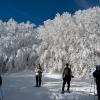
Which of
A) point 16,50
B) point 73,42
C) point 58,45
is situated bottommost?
point 16,50

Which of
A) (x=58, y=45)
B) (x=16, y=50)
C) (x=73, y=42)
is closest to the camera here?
(x=73, y=42)

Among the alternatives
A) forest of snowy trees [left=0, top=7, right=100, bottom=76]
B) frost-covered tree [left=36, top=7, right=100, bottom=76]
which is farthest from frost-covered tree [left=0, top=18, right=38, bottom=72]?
frost-covered tree [left=36, top=7, right=100, bottom=76]

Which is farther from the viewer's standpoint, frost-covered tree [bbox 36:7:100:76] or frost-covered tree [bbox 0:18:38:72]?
frost-covered tree [bbox 0:18:38:72]

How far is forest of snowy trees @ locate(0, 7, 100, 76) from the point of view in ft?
128

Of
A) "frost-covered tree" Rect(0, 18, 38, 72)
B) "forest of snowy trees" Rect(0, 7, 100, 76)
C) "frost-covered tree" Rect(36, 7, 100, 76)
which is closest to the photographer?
"frost-covered tree" Rect(36, 7, 100, 76)

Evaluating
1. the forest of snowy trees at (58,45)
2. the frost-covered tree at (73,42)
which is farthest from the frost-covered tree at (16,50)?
the frost-covered tree at (73,42)

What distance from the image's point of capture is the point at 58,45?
4284 centimetres

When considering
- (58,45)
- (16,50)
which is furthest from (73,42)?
(16,50)

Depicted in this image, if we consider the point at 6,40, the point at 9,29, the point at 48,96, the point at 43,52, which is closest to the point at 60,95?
the point at 48,96

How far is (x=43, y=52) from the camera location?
145 ft

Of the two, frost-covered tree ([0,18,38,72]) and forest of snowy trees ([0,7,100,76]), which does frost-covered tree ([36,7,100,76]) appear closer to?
forest of snowy trees ([0,7,100,76])

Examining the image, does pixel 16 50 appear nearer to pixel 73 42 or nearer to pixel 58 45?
pixel 58 45

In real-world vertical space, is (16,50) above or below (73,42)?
below

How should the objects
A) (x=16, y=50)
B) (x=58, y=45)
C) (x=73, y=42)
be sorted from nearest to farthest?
(x=73, y=42)
(x=58, y=45)
(x=16, y=50)
